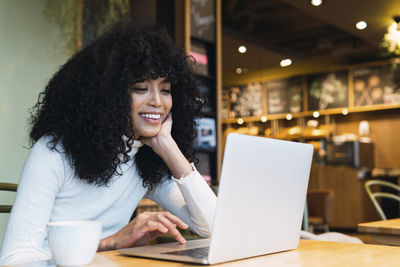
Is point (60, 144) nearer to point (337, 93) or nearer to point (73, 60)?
point (73, 60)

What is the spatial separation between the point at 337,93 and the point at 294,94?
83 centimetres

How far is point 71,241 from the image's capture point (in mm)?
808

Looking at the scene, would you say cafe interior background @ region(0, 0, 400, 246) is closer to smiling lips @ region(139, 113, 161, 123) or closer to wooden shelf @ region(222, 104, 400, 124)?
wooden shelf @ region(222, 104, 400, 124)

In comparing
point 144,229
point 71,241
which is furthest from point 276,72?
point 71,241

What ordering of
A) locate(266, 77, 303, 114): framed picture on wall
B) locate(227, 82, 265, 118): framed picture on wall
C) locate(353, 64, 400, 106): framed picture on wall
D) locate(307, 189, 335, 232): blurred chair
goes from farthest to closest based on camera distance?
1. locate(227, 82, 265, 118): framed picture on wall
2. locate(266, 77, 303, 114): framed picture on wall
3. locate(353, 64, 400, 106): framed picture on wall
4. locate(307, 189, 335, 232): blurred chair

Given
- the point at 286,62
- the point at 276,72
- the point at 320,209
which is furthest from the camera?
the point at 276,72

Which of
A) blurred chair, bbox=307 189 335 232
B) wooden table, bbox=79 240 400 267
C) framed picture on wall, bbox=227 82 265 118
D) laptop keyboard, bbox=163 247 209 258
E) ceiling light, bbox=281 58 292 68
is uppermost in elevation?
ceiling light, bbox=281 58 292 68

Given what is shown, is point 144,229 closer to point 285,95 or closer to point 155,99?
point 155,99

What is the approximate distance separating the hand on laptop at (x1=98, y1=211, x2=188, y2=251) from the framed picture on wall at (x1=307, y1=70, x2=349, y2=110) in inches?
295

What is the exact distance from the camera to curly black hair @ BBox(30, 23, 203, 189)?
4.37 feet

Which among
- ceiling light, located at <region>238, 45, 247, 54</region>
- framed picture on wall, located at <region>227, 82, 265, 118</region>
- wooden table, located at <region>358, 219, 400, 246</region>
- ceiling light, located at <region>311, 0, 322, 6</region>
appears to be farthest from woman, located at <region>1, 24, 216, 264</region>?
framed picture on wall, located at <region>227, 82, 265, 118</region>

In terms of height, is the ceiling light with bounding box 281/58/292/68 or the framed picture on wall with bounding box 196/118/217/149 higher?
the ceiling light with bounding box 281/58/292/68

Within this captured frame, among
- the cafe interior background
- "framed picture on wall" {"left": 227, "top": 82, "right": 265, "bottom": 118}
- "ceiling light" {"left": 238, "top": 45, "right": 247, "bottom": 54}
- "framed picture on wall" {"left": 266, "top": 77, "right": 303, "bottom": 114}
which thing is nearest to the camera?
the cafe interior background

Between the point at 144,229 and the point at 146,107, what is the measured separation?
0.42 metres
